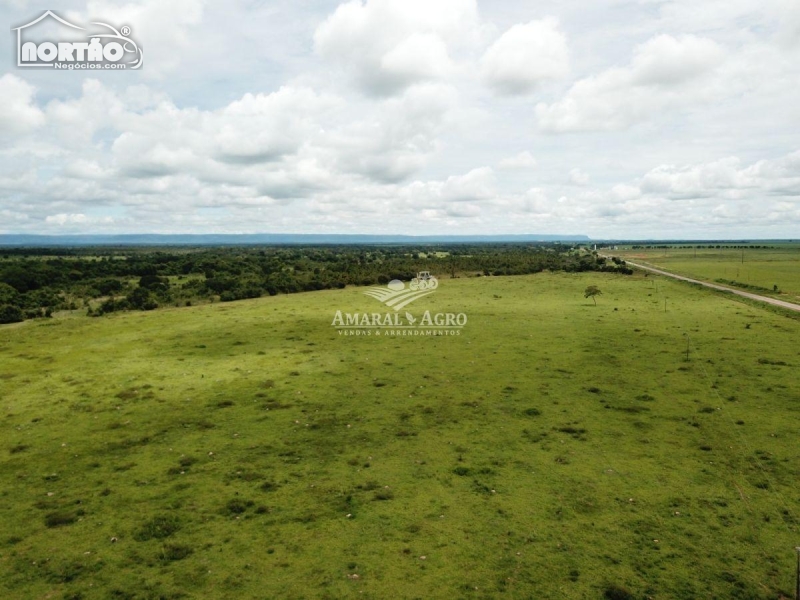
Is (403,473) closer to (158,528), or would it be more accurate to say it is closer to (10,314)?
(158,528)

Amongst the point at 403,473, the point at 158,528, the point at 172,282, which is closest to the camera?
the point at 158,528

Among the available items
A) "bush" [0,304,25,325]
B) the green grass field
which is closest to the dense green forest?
"bush" [0,304,25,325]

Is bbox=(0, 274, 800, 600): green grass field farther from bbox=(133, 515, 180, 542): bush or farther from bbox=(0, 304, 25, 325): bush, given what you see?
bbox=(0, 304, 25, 325): bush

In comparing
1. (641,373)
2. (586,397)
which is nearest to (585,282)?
(641,373)

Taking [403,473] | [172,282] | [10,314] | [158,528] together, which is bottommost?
[158,528]

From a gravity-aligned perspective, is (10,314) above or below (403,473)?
above

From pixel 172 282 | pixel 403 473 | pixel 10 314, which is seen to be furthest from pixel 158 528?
pixel 172 282

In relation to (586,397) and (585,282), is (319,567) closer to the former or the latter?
(586,397)

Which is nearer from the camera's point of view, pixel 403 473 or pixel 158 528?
pixel 158 528

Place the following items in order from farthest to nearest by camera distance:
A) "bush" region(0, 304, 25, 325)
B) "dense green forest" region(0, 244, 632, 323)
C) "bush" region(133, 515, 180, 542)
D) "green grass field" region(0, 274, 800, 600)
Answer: "dense green forest" region(0, 244, 632, 323) → "bush" region(0, 304, 25, 325) → "bush" region(133, 515, 180, 542) → "green grass field" region(0, 274, 800, 600)
